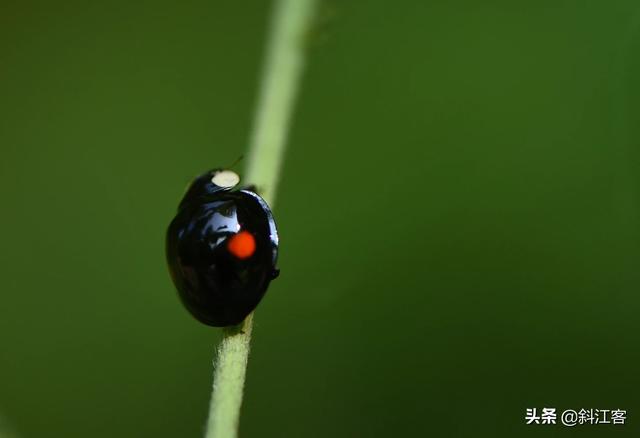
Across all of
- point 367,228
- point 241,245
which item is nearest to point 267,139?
point 241,245

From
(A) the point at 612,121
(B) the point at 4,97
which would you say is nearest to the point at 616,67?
(A) the point at 612,121

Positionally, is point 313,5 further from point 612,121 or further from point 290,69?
point 612,121

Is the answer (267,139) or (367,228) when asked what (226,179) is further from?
(367,228)

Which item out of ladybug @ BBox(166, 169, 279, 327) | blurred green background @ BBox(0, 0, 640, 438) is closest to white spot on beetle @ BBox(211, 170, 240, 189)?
ladybug @ BBox(166, 169, 279, 327)

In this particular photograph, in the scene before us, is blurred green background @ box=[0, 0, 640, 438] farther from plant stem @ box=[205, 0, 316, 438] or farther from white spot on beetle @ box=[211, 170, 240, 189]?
white spot on beetle @ box=[211, 170, 240, 189]

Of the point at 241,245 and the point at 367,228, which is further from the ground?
the point at 367,228

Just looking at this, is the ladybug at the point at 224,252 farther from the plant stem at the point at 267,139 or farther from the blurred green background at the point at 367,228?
the blurred green background at the point at 367,228
